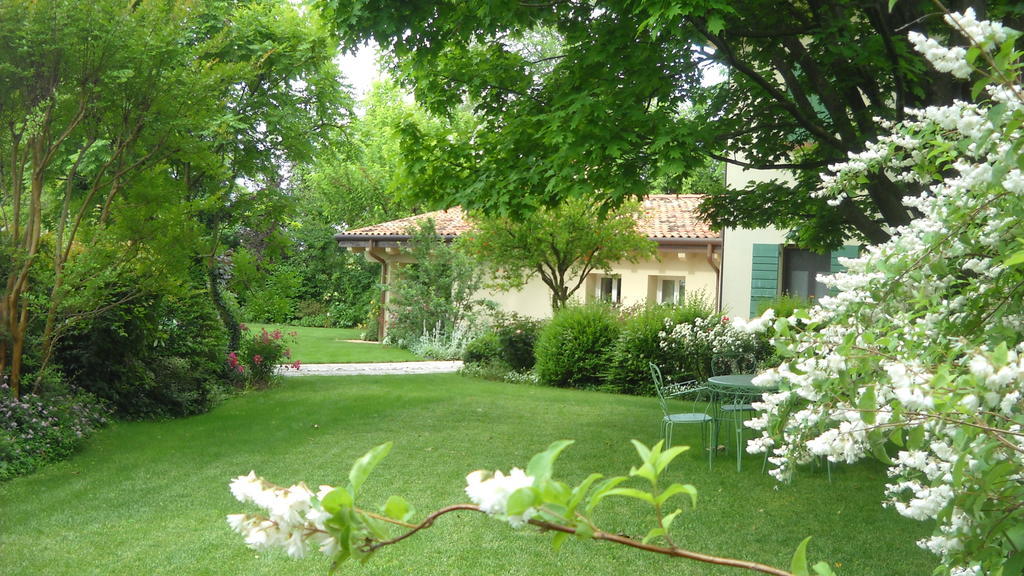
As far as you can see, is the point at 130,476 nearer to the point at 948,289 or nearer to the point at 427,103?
the point at 427,103

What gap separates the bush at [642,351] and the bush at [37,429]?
26.0ft

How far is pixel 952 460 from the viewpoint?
1734mm

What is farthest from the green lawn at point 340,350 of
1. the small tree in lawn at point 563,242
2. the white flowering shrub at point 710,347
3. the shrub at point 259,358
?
the white flowering shrub at point 710,347

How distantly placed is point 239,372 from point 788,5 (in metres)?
8.90

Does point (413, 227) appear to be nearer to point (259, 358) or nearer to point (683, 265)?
point (683, 265)

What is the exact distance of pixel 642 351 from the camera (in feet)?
44.0

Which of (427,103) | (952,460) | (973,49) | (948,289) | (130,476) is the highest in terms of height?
(427,103)

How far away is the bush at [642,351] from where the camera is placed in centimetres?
1322

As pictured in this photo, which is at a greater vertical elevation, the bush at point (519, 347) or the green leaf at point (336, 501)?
the green leaf at point (336, 501)

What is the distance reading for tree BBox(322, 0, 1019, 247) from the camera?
620cm

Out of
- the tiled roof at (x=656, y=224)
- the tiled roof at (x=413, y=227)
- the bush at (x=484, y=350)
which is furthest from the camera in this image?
the tiled roof at (x=413, y=227)

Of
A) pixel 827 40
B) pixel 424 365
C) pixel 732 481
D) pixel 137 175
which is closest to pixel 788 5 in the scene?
pixel 827 40

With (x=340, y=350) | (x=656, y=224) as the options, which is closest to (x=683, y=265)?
(x=656, y=224)

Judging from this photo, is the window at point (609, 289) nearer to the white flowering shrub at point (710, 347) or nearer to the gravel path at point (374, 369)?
the gravel path at point (374, 369)
